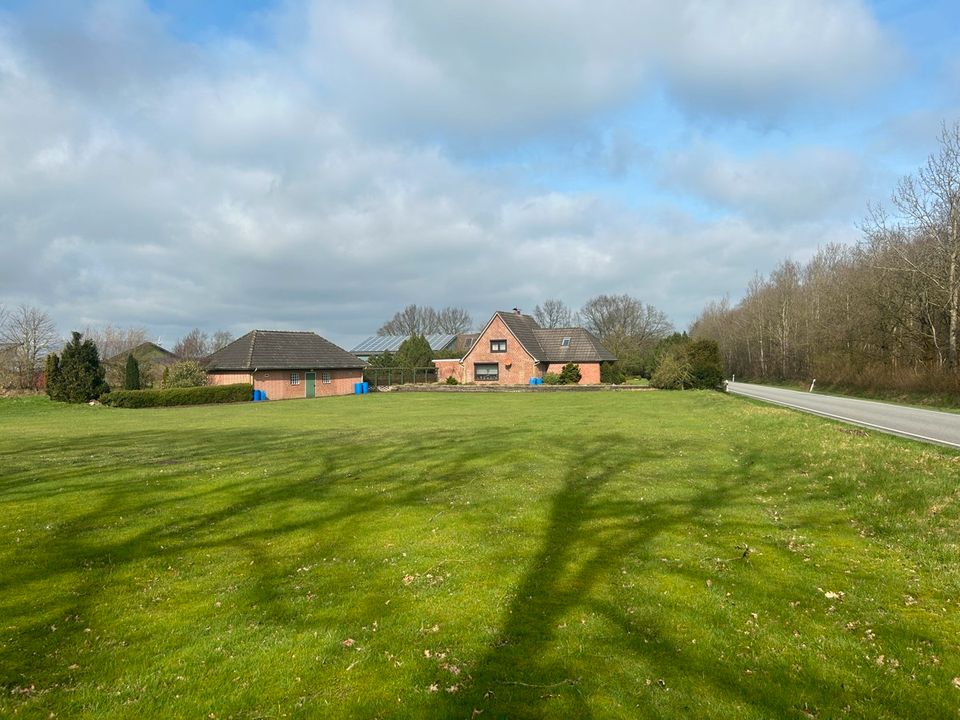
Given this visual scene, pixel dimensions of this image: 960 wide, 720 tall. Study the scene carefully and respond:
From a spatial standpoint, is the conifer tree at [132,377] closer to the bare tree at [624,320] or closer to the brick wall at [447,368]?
the brick wall at [447,368]

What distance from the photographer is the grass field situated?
432cm

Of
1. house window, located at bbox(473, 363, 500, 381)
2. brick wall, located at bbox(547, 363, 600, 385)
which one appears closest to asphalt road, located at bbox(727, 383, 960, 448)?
brick wall, located at bbox(547, 363, 600, 385)

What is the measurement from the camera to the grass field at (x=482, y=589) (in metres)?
4.32

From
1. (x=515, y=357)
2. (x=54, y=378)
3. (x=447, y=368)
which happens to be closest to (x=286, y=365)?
(x=54, y=378)

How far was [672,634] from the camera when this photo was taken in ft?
17.0

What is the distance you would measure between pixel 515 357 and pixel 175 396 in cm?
3320

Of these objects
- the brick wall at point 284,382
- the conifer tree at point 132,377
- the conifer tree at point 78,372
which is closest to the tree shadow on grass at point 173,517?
the conifer tree at point 78,372

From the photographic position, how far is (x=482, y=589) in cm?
619

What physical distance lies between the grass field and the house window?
163 ft

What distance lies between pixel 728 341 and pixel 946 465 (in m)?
81.7

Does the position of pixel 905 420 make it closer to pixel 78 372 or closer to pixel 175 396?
pixel 175 396

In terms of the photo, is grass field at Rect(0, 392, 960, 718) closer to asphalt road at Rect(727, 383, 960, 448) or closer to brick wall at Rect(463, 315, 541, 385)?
asphalt road at Rect(727, 383, 960, 448)

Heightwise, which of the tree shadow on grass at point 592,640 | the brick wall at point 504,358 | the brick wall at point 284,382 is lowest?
the tree shadow on grass at point 592,640

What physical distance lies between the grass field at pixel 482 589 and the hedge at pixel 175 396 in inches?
1173
